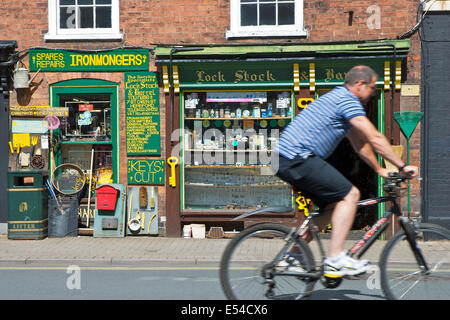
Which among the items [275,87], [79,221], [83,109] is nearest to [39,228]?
[79,221]

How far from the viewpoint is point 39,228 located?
1067cm

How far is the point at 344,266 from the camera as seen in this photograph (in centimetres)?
471

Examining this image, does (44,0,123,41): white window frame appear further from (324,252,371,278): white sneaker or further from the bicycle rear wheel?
(324,252,371,278): white sneaker

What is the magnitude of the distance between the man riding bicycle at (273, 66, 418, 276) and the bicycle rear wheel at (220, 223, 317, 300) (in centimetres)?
17

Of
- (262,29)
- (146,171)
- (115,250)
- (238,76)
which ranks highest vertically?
(262,29)

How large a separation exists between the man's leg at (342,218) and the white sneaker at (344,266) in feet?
0.17

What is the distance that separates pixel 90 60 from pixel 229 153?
3177mm

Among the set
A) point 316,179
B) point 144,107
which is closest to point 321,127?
point 316,179

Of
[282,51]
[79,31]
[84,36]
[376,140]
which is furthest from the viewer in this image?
[79,31]

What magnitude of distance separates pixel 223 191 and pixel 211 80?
216 centimetres

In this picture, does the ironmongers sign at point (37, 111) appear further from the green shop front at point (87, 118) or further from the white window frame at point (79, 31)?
the white window frame at point (79, 31)

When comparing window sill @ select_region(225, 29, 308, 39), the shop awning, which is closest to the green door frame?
the shop awning

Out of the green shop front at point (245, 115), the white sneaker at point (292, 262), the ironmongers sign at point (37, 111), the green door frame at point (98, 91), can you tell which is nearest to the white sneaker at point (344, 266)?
the white sneaker at point (292, 262)

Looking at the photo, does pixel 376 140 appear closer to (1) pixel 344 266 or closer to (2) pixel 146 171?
(1) pixel 344 266
